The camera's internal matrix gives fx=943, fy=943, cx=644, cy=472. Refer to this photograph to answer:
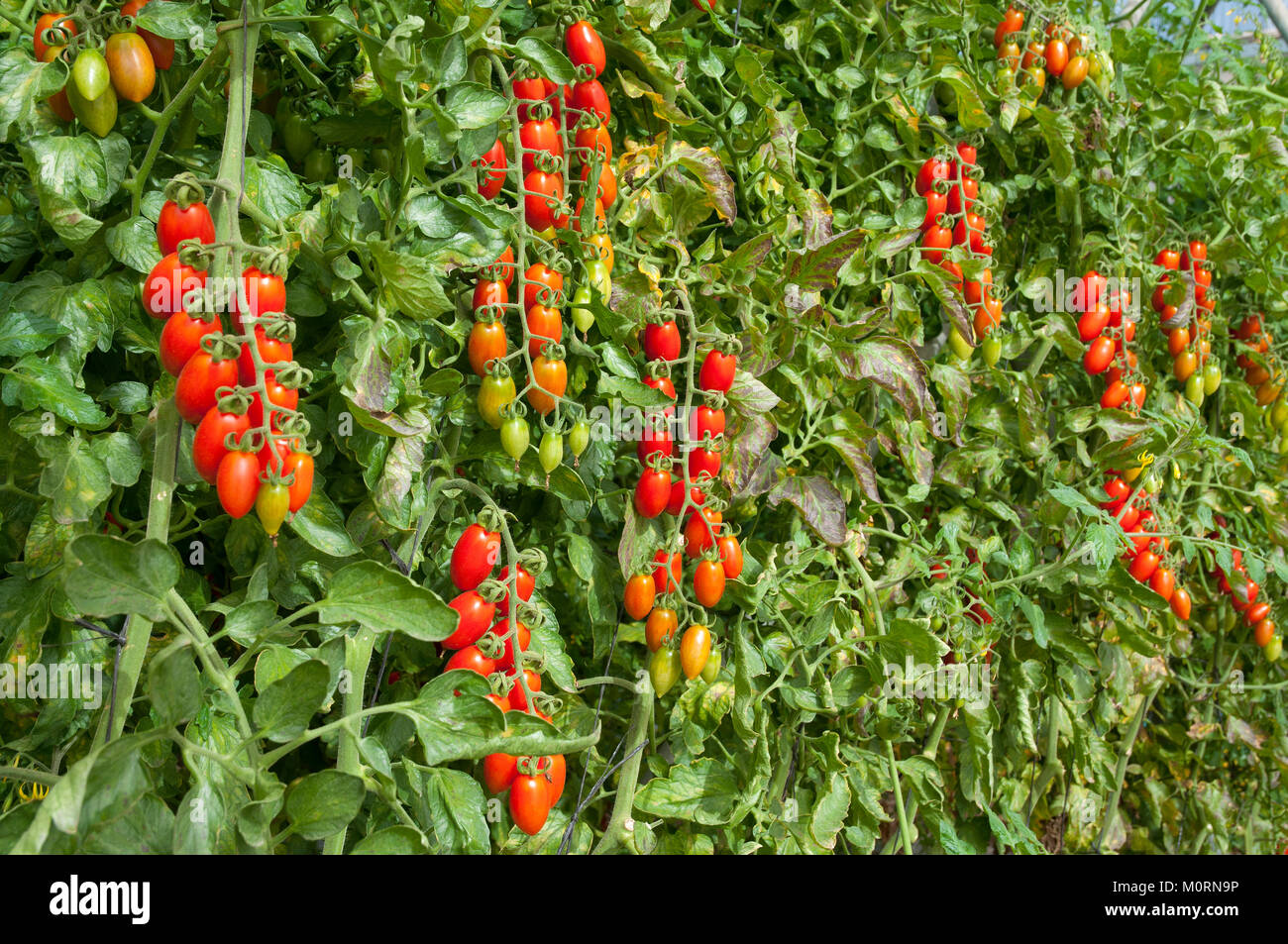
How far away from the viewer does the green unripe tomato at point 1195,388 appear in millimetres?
1882

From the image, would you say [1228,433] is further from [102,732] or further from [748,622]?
[102,732]

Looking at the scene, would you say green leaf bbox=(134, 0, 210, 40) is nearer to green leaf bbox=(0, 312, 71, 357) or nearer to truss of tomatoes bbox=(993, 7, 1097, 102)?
green leaf bbox=(0, 312, 71, 357)

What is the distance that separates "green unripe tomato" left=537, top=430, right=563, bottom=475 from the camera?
Result: 0.97m

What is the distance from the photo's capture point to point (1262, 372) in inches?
81.9

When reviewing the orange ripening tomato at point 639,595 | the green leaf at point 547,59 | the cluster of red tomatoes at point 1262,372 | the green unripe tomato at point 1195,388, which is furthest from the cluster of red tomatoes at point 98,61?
the cluster of red tomatoes at point 1262,372

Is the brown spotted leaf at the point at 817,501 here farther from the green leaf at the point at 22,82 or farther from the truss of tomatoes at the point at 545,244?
the green leaf at the point at 22,82

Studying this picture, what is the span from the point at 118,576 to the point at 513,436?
1.28ft

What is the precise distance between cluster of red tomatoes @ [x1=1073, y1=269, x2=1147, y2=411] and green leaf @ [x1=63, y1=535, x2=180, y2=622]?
1.57 meters

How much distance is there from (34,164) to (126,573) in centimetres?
35

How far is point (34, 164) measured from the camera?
0.73m

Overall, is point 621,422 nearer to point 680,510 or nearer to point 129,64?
point 680,510

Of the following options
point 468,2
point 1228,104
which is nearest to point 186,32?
point 468,2

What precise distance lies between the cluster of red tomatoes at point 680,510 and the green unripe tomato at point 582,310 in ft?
0.29

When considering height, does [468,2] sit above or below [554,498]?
above
